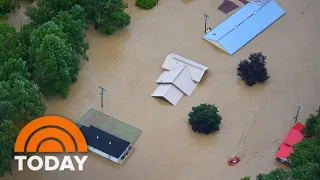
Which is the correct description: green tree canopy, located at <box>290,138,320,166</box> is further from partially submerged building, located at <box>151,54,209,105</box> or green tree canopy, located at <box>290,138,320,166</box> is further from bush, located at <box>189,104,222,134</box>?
partially submerged building, located at <box>151,54,209,105</box>

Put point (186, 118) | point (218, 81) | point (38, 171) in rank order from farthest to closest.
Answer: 1. point (218, 81)
2. point (186, 118)
3. point (38, 171)

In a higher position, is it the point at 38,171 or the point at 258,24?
the point at 258,24

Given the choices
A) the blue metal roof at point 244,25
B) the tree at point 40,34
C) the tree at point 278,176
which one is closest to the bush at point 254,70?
the blue metal roof at point 244,25

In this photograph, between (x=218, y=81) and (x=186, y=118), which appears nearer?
(x=186, y=118)

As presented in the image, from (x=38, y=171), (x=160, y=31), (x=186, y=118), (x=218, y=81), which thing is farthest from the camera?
(x=160, y=31)

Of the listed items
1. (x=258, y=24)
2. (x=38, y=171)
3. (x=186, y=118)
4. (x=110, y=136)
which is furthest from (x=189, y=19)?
(x=38, y=171)

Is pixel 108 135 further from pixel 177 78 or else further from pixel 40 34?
pixel 40 34

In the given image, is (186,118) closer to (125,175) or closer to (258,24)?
(125,175)
